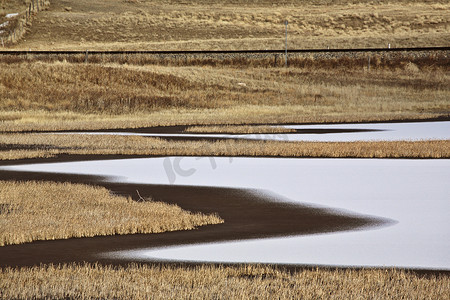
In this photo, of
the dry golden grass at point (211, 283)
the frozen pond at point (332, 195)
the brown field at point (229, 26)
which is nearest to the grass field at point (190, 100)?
the dry golden grass at point (211, 283)

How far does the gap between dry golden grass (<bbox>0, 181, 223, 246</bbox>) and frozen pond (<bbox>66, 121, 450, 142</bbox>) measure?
45.4ft

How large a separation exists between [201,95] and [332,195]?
32.1 metres

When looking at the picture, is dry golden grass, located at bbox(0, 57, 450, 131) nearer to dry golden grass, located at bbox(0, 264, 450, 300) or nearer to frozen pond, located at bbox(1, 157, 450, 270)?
frozen pond, located at bbox(1, 157, 450, 270)

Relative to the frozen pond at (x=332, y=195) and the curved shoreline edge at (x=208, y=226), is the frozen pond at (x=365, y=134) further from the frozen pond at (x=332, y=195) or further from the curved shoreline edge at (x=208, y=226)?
the curved shoreline edge at (x=208, y=226)

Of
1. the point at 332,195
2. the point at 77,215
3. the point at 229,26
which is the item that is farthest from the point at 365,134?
the point at 229,26

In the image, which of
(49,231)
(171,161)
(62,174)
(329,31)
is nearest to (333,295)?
(49,231)

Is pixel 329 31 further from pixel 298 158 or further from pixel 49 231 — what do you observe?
pixel 49 231

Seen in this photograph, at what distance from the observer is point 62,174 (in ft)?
66.0

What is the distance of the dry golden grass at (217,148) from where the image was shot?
2405cm

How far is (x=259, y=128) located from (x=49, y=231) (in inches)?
833

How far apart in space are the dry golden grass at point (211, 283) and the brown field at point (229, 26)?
6775cm

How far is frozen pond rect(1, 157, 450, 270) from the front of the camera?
11.4 m

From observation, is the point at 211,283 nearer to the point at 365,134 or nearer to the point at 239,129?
the point at 365,134

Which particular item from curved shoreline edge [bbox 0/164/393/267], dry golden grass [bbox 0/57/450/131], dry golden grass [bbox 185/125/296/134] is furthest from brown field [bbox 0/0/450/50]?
curved shoreline edge [bbox 0/164/393/267]
